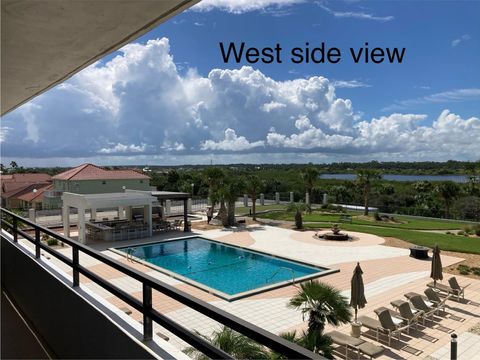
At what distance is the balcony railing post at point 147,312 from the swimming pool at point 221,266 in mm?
8439

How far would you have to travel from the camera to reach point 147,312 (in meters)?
2.34

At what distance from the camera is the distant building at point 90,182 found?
29578 mm

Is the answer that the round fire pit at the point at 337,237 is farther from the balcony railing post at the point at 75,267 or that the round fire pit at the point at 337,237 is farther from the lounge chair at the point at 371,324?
the balcony railing post at the point at 75,267

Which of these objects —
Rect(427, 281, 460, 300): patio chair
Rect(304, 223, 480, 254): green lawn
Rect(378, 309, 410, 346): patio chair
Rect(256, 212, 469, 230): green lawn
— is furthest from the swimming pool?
Rect(256, 212, 469, 230): green lawn

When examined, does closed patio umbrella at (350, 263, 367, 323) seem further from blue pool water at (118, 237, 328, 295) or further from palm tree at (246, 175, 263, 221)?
palm tree at (246, 175, 263, 221)

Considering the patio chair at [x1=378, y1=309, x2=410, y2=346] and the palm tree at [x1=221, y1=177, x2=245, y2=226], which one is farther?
the palm tree at [x1=221, y1=177, x2=245, y2=226]

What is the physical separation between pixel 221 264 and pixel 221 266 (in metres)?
0.31

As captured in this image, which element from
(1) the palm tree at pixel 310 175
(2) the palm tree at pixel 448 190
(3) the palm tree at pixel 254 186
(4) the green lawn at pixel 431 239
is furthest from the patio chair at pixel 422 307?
(2) the palm tree at pixel 448 190

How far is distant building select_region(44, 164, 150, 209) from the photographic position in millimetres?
29578

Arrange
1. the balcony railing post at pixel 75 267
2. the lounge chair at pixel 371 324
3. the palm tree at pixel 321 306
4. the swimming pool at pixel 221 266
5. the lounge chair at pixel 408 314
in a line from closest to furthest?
the balcony railing post at pixel 75 267 < the palm tree at pixel 321 306 < the lounge chair at pixel 371 324 < the lounge chair at pixel 408 314 < the swimming pool at pixel 221 266

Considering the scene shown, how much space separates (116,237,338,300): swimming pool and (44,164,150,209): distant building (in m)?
13.5

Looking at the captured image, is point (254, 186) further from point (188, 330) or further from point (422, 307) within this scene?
point (188, 330)

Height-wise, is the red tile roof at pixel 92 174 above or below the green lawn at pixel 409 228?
above

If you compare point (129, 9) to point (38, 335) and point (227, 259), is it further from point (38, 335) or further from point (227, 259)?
point (227, 259)
